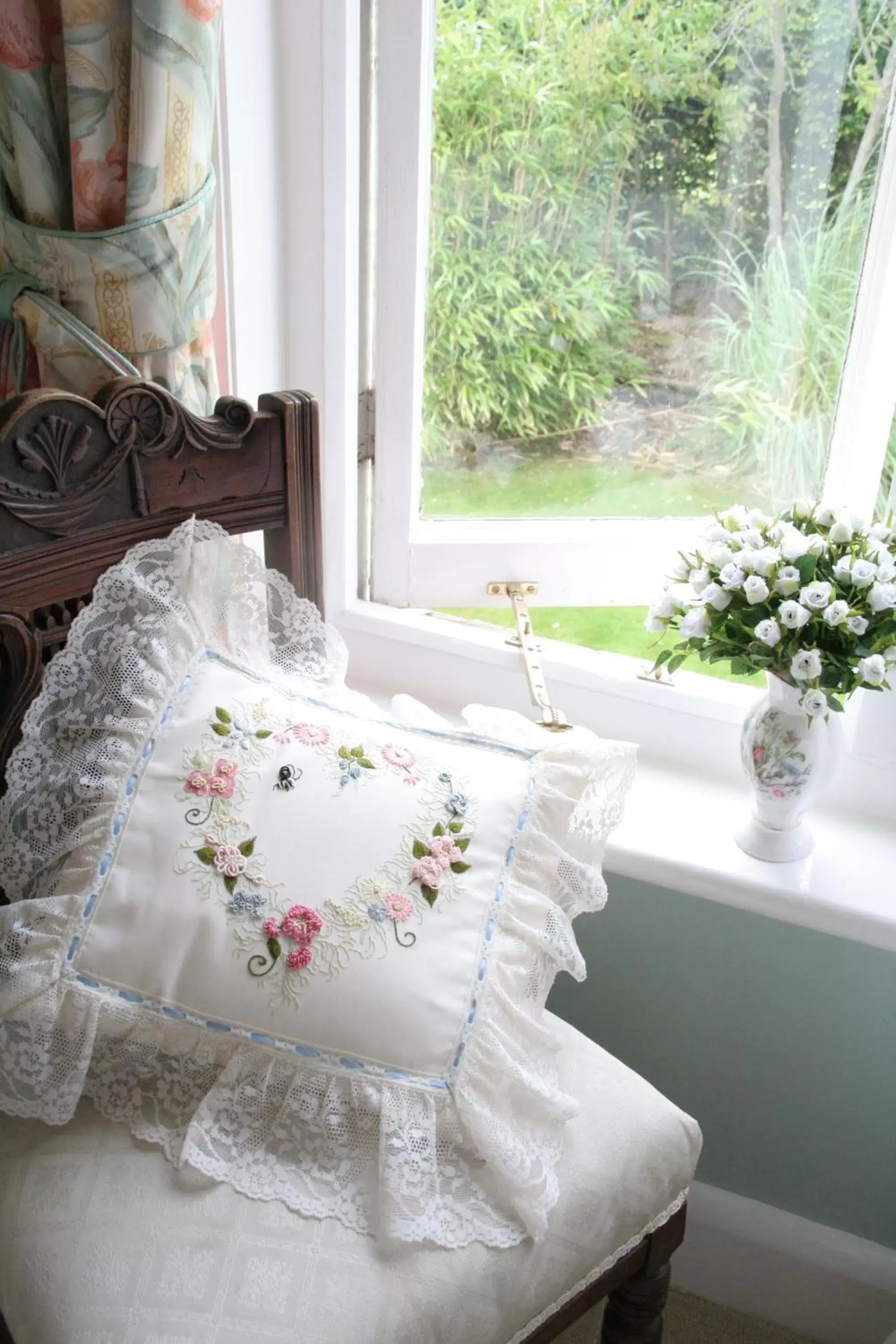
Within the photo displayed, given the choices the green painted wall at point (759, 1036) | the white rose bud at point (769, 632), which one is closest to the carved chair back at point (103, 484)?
the white rose bud at point (769, 632)

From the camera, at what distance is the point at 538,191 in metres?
Result: 1.19

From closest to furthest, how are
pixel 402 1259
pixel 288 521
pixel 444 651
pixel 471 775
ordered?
pixel 402 1259 → pixel 471 775 → pixel 288 521 → pixel 444 651

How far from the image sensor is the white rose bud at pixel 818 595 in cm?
95

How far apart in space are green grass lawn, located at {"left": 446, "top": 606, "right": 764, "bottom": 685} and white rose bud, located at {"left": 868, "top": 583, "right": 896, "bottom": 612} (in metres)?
0.38

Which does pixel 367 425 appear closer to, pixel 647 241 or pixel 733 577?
pixel 647 241

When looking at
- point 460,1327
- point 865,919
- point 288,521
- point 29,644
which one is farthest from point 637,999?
point 29,644

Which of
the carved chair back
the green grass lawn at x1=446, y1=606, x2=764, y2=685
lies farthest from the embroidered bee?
the green grass lawn at x1=446, y1=606, x2=764, y2=685

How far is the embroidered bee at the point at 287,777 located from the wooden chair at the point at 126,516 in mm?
209

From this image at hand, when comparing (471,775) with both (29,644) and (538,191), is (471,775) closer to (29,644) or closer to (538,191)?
(29,644)

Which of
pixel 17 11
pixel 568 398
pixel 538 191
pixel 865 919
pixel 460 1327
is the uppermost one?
pixel 17 11

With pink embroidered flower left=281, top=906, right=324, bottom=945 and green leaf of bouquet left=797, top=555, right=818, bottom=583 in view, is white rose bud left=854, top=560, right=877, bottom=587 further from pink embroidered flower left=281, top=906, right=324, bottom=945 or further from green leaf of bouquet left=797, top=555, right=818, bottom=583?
pink embroidered flower left=281, top=906, right=324, bottom=945

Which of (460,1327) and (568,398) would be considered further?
(568,398)

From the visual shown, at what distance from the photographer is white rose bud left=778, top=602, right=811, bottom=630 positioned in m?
0.96

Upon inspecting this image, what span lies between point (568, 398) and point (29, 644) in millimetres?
676
